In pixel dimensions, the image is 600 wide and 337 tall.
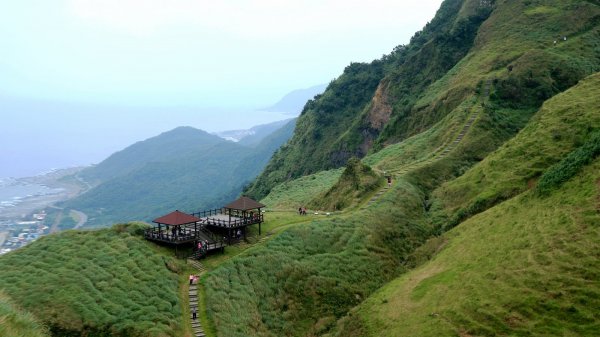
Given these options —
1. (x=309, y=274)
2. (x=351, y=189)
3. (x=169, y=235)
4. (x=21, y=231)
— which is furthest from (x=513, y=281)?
(x=21, y=231)

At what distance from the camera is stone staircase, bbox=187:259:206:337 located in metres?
29.1

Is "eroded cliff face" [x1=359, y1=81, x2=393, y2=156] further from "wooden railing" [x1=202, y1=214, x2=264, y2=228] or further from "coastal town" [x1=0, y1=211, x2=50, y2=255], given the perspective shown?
"coastal town" [x1=0, y1=211, x2=50, y2=255]

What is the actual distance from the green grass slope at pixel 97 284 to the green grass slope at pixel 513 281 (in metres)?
12.4

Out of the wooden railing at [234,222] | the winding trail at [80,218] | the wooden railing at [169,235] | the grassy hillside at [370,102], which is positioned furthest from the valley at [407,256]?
the winding trail at [80,218]

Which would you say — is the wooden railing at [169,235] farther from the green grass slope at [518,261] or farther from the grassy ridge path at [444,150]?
the grassy ridge path at [444,150]

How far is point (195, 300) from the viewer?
31.8m

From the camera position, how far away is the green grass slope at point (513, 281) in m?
23.8

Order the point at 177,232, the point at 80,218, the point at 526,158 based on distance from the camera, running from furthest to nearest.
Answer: the point at 80,218, the point at 526,158, the point at 177,232

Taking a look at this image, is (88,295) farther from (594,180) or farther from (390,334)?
(594,180)

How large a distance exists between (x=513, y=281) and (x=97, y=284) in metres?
24.9

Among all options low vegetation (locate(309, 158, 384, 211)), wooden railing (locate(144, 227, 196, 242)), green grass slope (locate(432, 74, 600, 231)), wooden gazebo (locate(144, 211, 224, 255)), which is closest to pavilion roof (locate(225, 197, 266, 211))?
wooden gazebo (locate(144, 211, 224, 255))

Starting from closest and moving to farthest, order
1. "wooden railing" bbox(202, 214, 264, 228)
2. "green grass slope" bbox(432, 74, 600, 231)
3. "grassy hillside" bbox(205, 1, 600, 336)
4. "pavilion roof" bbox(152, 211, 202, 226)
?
"grassy hillside" bbox(205, 1, 600, 336) → "pavilion roof" bbox(152, 211, 202, 226) → "wooden railing" bbox(202, 214, 264, 228) → "green grass slope" bbox(432, 74, 600, 231)

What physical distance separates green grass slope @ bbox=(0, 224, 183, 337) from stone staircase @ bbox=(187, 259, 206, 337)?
0.83m

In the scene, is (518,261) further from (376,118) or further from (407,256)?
(376,118)
